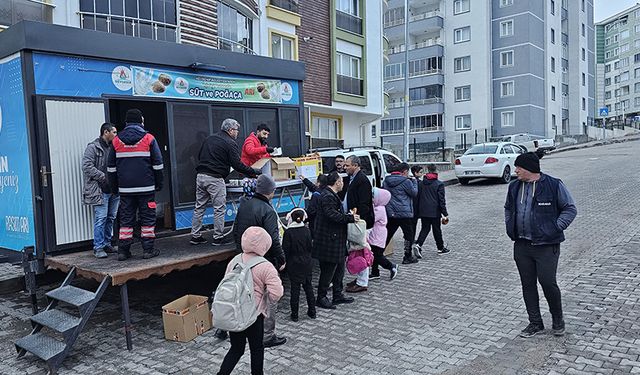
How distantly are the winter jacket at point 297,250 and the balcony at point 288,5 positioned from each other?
53.5 feet

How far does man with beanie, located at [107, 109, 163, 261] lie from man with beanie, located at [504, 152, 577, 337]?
13.5ft

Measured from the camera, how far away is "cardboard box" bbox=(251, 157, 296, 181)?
7541 mm

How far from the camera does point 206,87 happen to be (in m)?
7.66

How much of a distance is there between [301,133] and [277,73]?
3.89 feet

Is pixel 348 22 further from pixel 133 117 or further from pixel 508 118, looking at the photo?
pixel 508 118

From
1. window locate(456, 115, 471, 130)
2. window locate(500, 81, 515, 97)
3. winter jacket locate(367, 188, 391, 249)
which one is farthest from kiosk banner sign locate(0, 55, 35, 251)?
window locate(500, 81, 515, 97)

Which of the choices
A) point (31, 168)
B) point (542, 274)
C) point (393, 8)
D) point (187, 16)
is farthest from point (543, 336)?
point (393, 8)

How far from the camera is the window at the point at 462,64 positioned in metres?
44.8

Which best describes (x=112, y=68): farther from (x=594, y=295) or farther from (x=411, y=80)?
(x=411, y=80)

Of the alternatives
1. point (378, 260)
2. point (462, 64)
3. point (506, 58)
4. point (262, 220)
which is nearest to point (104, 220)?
point (262, 220)

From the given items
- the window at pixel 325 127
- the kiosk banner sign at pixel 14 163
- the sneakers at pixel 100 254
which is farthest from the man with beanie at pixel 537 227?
the window at pixel 325 127

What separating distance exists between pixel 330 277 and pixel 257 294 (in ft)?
8.05

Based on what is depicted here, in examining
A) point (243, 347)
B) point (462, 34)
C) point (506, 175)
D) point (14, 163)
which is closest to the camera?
point (243, 347)

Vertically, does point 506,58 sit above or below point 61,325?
above
